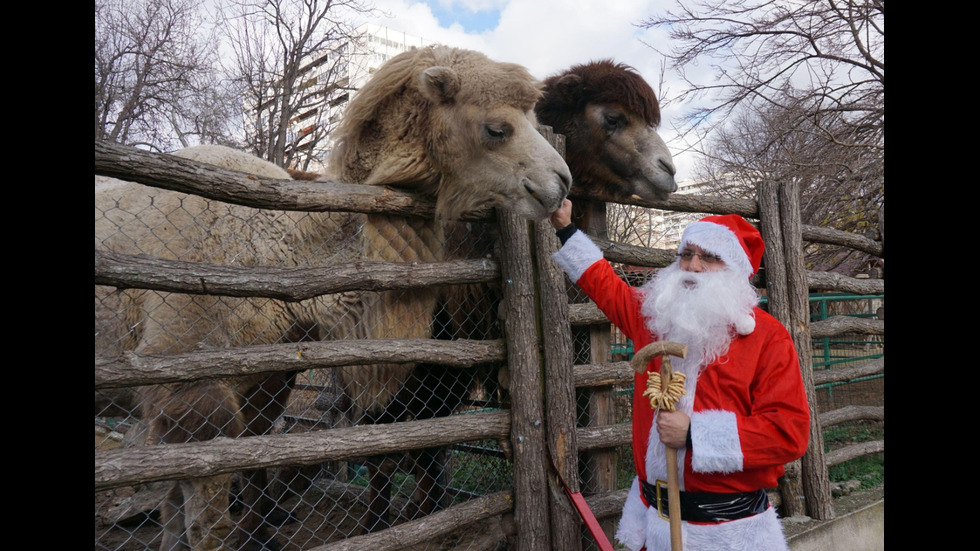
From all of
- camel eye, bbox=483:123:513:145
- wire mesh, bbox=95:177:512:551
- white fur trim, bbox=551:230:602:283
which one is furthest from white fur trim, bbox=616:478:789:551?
camel eye, bbox=483:123:513:145

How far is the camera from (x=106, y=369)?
2.39 metres

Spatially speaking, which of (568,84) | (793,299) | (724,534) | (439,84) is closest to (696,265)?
(724,534)

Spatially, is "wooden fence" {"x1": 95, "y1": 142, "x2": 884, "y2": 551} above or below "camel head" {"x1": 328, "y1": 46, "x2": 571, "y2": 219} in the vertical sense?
below

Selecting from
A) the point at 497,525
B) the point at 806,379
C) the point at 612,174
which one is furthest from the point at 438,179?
the point at 806,379

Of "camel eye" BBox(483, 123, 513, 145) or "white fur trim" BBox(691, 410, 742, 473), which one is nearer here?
"white fur trim" BBox(691, 410, 742, 473)

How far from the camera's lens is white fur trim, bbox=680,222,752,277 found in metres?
2.72

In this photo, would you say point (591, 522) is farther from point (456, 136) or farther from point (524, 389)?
point (456, 136)

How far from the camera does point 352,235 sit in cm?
399

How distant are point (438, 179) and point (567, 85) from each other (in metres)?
2.14

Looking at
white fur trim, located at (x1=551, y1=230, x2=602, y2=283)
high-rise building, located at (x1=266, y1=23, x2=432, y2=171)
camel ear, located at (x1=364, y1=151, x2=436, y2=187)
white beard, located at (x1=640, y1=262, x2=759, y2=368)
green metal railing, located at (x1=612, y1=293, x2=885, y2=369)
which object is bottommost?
green metal railing, located at (x1=612, y1=293, x2=885, y2=369)

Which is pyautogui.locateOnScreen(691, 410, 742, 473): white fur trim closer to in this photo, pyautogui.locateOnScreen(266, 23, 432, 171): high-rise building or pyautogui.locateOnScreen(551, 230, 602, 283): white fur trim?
pyautogui.locateOnScreen(551, 230, 602, 283): white fur trim

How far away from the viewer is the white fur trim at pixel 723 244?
2.72 m

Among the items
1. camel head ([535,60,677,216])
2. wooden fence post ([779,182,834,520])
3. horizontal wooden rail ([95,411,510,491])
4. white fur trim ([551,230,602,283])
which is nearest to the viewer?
horizontal wooden rail ([95,411,510,491])
